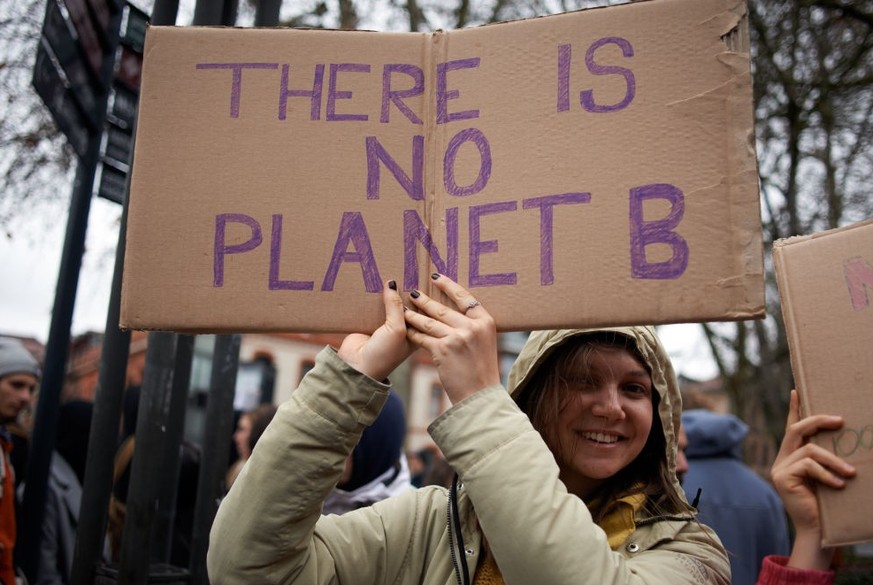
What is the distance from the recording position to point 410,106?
1.52m

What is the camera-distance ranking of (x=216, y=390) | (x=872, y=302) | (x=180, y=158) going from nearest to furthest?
(x=872, y=302)
(x=180, y=158)
(x=216, y=390)

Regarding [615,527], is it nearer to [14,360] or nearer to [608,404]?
[608,404]

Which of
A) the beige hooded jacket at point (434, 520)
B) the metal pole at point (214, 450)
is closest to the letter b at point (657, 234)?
the beige hooded jacket at point (434, 520)

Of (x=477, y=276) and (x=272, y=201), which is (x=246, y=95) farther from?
(x=477, y=276)

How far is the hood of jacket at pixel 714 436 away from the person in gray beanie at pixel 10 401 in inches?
110


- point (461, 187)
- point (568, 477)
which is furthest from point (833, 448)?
point (461, 187)

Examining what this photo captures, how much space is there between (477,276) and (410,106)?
36 centimetres

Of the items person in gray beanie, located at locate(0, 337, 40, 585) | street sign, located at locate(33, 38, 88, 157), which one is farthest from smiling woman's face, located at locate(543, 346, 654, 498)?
person in gray beanie, located at locate(0, 337, 40, 585)

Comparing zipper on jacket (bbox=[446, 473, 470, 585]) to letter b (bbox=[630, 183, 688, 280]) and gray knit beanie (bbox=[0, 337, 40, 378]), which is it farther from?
gray knit beanie (bbox=[0, 337, 40, 378])

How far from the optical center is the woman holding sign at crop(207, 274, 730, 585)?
125cm

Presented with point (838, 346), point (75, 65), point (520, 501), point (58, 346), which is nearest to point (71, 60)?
point (75, 65)

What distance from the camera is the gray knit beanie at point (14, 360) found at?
132 inches

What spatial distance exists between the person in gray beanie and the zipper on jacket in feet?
6.80

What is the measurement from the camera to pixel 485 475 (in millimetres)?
1255
